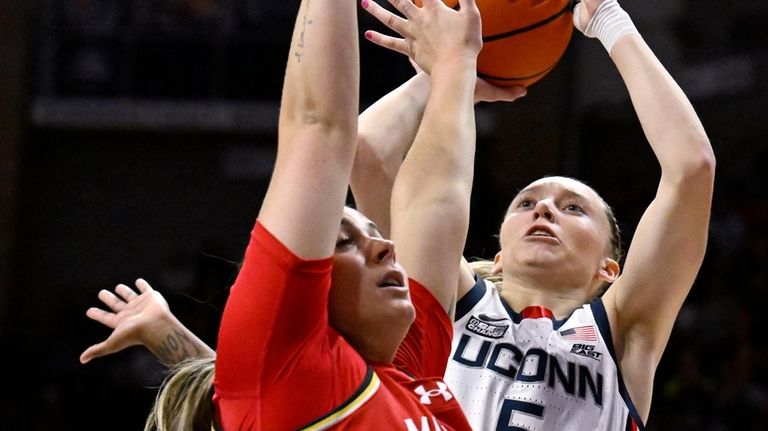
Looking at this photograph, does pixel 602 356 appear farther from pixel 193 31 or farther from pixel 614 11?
pixel 193 31

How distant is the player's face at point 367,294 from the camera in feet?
6.01

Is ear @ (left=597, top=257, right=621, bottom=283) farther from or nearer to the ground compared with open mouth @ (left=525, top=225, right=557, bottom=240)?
nearer to the ground

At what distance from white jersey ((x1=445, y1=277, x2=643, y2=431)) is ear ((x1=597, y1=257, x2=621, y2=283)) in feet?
0.64

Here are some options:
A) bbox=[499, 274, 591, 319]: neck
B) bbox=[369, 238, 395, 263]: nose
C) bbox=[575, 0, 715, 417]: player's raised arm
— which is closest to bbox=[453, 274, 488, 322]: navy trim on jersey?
bbox=[499, 274, 591, 319]: neck

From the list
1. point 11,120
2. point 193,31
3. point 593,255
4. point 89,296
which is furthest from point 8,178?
point 593,255

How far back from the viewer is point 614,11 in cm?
266

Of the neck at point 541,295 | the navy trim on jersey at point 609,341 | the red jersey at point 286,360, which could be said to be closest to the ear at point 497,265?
the neck at point 541,295

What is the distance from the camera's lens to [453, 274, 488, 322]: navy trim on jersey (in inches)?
107

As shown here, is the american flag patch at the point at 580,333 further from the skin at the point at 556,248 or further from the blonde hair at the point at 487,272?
the blonde hair at the point at 487,272

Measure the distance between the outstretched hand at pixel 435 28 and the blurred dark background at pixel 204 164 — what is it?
476cm

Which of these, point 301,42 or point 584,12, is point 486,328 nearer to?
point 584,12

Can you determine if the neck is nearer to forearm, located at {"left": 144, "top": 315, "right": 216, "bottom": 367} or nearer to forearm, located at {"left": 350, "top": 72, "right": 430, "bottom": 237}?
forearm, located at {"left": 350, "top": 72, "right": 430, "bottom": 237}

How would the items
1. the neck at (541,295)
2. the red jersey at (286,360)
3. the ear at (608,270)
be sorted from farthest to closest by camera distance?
the ear at (608,270), the neck at (541,295), the red jersey at (286,360)

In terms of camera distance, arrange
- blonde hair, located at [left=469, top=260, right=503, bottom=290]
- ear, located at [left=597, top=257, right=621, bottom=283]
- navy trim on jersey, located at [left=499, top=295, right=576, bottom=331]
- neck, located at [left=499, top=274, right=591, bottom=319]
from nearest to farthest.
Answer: navy trim on jersey, located at [left=499, top=295, right=576, bottom=331] → neck, located at [left=499, top=274, right=591, bottom=319] → ear, located at [left=597, top=257, right=621, bottom=283] → blonde hair, located at [left=469, top=260, right=503, bottom=290]
